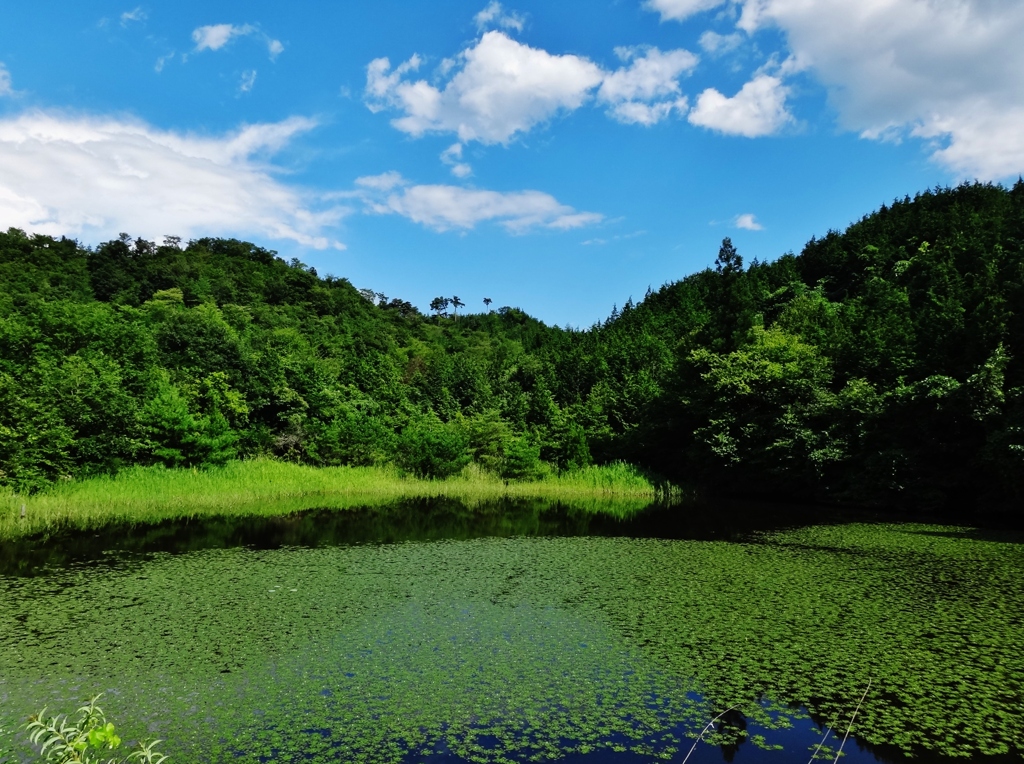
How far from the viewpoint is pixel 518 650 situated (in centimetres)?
662

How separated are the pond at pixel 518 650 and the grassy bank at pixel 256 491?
309cm

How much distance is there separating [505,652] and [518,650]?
0.49 ft

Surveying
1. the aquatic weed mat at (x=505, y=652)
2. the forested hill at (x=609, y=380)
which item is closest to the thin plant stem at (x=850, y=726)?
the aquatic weed mat at (x=505, y=652)

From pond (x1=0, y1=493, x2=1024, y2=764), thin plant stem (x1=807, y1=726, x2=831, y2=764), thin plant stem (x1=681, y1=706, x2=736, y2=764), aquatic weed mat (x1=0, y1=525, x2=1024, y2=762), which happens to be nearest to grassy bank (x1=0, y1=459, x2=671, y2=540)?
pond (x1=0, y1=493, x2=1024, y2=764)

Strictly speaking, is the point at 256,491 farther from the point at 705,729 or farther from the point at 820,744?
the point at 820,744

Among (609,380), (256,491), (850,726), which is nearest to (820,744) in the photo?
(850,726)

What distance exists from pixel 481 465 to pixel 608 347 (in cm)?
2052

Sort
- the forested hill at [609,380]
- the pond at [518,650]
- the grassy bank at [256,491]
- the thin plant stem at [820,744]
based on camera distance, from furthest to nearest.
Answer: the forested hill at [609,380], the grassy bank at [256,491], the pond at [518,650], the thin plant stem at [820,744]

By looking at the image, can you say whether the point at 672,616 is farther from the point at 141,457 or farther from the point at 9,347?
the point at 9,347

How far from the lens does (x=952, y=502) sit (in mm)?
19719

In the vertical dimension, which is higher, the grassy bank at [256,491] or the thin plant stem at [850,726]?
the thin plant stem at [850,726]

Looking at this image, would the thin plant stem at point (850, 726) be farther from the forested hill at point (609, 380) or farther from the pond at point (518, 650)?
the forested hill at point (609, 380)

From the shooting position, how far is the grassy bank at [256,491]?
14.9 metres

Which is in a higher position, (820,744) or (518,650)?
(820,744)
